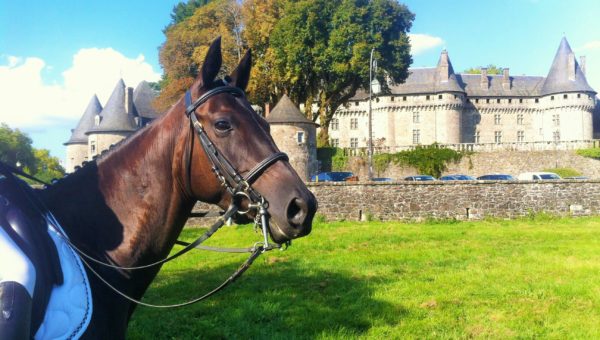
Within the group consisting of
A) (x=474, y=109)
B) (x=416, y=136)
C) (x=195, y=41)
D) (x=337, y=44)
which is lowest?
(x=416, y=136)

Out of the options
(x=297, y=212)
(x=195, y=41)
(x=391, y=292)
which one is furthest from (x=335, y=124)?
(x=297, y=212)

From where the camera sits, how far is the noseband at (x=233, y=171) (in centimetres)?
228

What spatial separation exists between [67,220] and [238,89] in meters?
1.20

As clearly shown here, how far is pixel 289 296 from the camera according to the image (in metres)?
7.36

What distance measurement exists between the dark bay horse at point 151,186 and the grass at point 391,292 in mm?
3329

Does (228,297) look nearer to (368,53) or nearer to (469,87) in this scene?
(368,53)

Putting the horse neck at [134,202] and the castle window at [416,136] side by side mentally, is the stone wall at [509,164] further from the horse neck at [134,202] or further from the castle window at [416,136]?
the horse neck at [134,202]

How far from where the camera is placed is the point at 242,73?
2.80 metres

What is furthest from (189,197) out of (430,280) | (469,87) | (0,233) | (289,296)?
(469,87)

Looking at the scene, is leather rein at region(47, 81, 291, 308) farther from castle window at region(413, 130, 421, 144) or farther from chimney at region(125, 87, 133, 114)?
castle window at region(413, 130, 421, 144)

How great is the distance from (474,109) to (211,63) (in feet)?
229

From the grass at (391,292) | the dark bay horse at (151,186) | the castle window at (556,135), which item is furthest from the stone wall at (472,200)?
the castle window at (556,135)

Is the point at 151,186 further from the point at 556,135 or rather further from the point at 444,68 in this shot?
the point at 556,135

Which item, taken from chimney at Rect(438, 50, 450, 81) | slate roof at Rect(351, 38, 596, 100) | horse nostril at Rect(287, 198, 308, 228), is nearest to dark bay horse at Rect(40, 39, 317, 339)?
horse nostril at Rect(287, 198, 308, 228)
